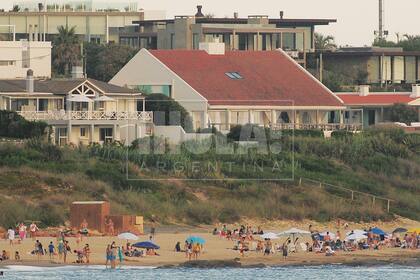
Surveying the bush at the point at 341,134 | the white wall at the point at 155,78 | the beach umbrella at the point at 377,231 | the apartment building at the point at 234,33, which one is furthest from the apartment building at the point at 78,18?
the beach umbrella at the point at 377,231

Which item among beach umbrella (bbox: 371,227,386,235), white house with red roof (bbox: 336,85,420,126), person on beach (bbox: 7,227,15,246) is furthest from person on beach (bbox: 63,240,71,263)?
white house with red roof (bbox: 336,85,420,126)

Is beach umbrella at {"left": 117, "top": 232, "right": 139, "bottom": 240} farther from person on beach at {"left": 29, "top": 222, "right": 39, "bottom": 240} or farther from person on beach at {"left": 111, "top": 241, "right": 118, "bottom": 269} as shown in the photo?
person on beach at {"left": 29, "top": 222, "right": 39, "bottom": 240}

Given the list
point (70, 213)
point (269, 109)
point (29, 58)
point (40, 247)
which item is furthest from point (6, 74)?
point (40, 247)

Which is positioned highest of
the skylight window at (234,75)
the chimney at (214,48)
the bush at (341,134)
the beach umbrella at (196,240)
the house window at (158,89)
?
the chimney at (214,48)

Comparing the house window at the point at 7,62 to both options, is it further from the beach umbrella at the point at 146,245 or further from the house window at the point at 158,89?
the beach umbrella at the point at 146,245

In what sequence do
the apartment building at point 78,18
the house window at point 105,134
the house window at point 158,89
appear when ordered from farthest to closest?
1. the apartment building at point 78,18
2. the house window at point 158,89
3. the house window at point 105,134

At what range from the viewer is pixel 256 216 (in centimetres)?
7975

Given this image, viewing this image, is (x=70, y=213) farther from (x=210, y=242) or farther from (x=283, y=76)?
(x=283, y=76)

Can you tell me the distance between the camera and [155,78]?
331ft

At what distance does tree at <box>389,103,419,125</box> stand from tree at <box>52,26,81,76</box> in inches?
858

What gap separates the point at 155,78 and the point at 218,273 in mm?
36692

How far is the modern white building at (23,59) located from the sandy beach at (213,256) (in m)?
32.5

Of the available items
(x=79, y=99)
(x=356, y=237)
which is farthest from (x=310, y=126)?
(x=356, y=237)

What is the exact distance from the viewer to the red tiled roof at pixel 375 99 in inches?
4380
